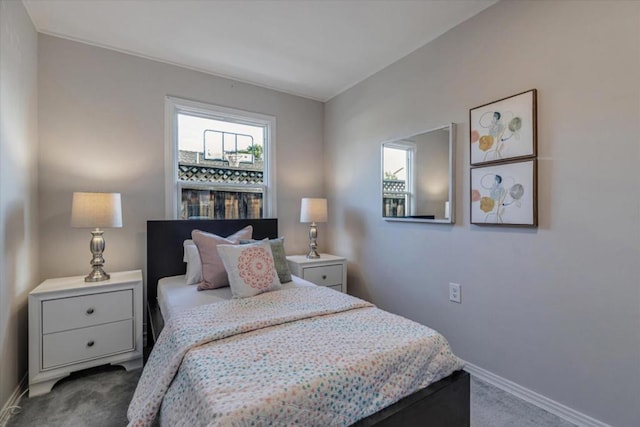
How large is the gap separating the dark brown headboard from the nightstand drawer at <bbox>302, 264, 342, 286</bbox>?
0.89 metres

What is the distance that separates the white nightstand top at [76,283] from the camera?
195cm

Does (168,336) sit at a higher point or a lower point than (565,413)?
higher

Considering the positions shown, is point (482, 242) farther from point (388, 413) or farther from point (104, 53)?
point (104, 53)

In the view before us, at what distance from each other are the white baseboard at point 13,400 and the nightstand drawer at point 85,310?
370 millimetres

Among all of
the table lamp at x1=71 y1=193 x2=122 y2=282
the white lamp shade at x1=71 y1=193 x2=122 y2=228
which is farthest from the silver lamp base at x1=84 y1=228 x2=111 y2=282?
the white lamp shade at x1=71 y1=193 x2=122 y2=228

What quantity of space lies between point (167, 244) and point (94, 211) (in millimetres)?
626

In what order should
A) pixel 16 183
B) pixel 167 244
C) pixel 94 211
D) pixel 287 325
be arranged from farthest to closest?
pixel 167 244, pixel 94 211, pixel 16 183, pixel 287 325

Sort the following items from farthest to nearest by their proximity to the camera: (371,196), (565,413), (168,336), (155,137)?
(371,196), (155,137), (565,413), (168,336)

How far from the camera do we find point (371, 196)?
2.96m

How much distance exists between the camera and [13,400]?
1.77 metres

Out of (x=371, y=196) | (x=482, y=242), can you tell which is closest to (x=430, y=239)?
(x=482, y=242)

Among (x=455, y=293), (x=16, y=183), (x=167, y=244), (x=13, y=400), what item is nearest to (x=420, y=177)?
(x=455, y=293)

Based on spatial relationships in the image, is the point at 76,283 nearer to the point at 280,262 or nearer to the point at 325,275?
the point at 280,262

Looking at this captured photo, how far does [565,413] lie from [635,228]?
1056 millimetres
